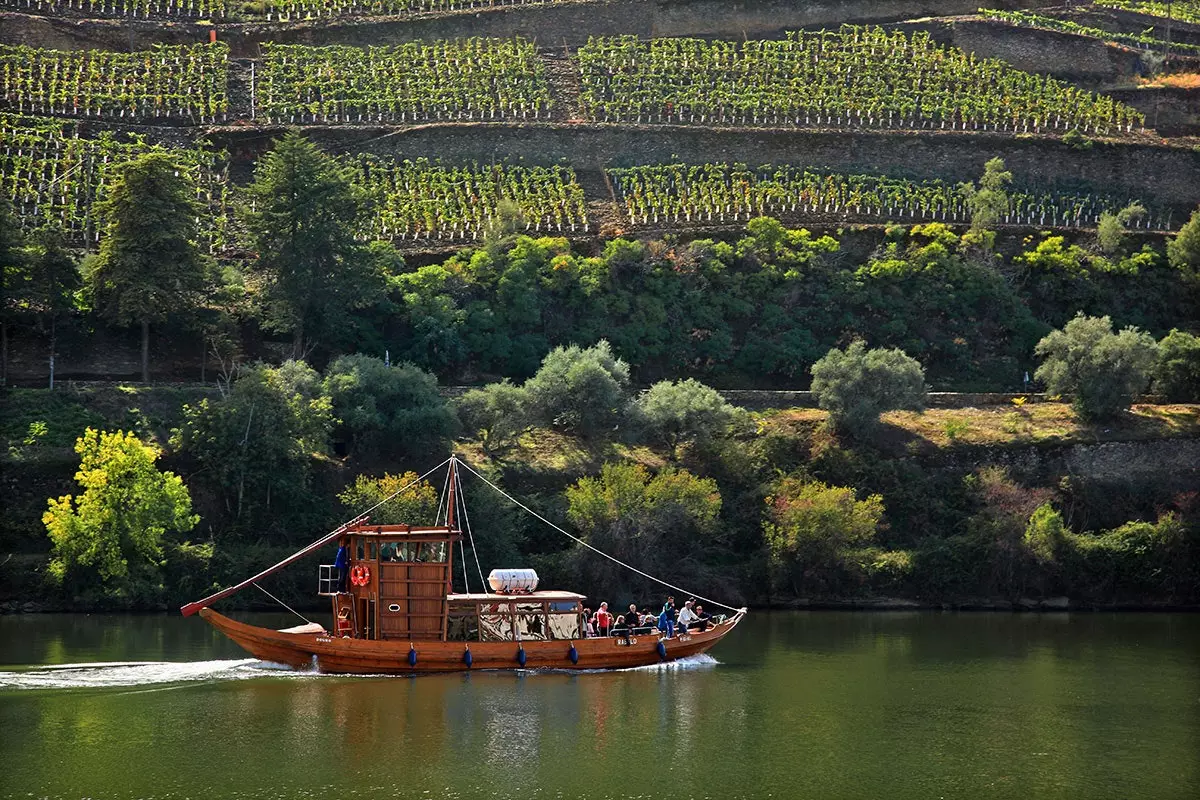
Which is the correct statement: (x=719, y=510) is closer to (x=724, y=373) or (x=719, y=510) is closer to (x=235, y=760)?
(x=724, y=373)

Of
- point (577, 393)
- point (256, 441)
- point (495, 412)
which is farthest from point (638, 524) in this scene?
point (256, 441)

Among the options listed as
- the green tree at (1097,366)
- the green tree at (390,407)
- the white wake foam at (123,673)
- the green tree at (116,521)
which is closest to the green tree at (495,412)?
the green tree at (390,407)

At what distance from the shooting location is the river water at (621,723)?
39.2m

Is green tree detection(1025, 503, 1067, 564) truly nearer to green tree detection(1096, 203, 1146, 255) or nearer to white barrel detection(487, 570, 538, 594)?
white barrel detection(487, 570, 538, 594)

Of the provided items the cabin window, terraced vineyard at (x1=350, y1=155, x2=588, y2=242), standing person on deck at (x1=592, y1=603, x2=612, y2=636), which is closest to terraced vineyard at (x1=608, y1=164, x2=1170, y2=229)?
terraced vineyard at (x1=350, y1=155, x2=588, y2=242)

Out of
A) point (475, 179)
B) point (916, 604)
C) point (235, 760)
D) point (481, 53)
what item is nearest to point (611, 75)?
point (481, 53)

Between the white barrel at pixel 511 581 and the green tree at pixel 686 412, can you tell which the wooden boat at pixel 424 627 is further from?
the green tree at pixel 686 412

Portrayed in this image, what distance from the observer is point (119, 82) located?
312 ft

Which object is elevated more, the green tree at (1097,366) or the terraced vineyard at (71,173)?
the terraced vineyard at (71,173)

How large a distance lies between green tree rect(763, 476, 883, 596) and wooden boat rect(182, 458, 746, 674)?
1314 centimetres

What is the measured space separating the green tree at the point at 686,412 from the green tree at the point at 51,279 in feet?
76.5

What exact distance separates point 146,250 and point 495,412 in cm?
1533

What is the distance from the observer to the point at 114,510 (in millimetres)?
62844

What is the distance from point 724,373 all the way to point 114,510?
98.4 ft
